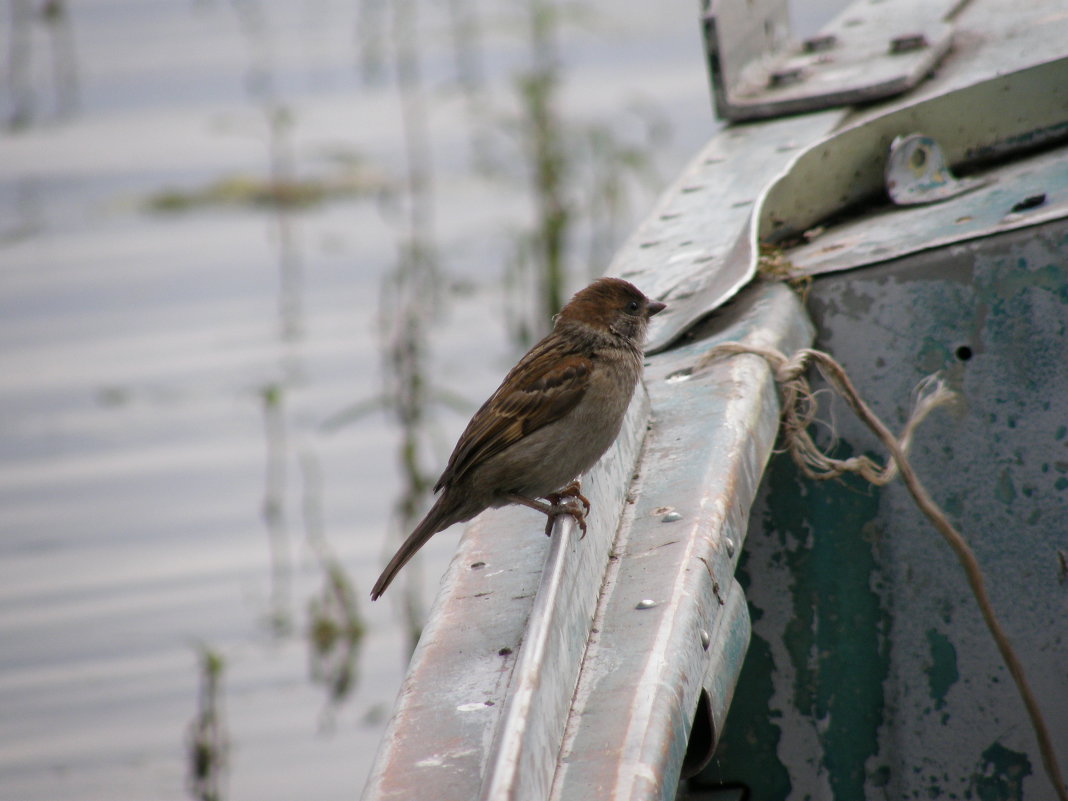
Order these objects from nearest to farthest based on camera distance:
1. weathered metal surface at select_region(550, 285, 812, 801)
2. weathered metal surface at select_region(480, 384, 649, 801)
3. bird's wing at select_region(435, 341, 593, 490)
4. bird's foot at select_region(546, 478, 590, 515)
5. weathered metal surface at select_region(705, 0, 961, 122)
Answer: weathered metal surface at select_region(480, 384, 649, 801) < weathered metal surface at select_region(550, 285, 812, 801) < bird's foot at select_region(546, 478, 590, 515) < bird's wing at select_region(435, 341, 593, 490) < weathered metal surface at select_region(705, 0, 961, 122)

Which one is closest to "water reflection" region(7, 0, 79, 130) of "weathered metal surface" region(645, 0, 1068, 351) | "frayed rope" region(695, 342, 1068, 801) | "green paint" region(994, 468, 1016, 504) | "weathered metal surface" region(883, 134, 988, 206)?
"weathered metal surface" region(645, 0, 1068, 351)

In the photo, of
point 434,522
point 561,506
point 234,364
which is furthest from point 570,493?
point 234,364

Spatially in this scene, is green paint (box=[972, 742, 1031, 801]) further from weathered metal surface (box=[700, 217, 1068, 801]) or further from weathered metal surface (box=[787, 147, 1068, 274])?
weathered metal surface (box=[787, 147, 1068, 274])

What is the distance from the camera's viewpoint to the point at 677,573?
2076 millimetres

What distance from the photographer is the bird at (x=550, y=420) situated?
3.08m

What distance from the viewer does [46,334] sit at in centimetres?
752

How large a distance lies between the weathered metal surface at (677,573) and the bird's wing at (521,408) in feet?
0.86

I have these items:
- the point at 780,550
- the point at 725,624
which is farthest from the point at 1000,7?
the point at 725,624

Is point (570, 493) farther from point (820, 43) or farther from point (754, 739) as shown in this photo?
point (820, 43)

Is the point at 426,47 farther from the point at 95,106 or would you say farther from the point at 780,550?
the point at 780,550

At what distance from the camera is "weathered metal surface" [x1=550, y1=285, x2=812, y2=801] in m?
1.73

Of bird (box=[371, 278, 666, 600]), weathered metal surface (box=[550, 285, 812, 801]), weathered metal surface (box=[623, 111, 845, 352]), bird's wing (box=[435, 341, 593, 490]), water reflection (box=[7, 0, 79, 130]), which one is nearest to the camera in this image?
weathered metal surface (box=[550, 285, 812, 801])

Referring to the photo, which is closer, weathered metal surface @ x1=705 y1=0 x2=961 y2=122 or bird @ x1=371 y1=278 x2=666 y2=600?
bird @ x1=371 y1=278 x2=666 y2=600

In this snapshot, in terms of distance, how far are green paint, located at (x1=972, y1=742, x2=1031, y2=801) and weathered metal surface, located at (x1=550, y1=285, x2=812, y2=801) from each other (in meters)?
0.69
